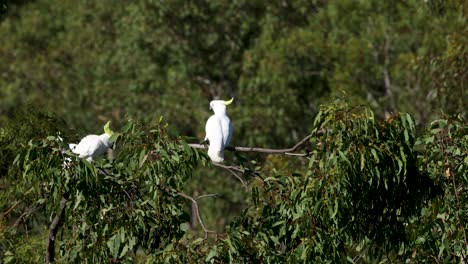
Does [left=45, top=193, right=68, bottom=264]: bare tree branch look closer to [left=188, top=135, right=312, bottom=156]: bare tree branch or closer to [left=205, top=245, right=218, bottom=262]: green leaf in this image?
[left=188, top=135, right=312, bottom=156]: bare tree branch

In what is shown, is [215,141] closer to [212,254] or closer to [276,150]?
[276,150]

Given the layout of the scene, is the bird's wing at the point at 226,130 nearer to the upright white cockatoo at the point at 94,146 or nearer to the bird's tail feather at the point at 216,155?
the bird's tail feather at the point at 216,155

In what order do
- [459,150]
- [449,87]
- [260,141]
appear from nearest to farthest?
[459,150], [449,87], [260,141]

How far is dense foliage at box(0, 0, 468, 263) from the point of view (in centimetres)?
689

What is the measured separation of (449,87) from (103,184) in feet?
28.6

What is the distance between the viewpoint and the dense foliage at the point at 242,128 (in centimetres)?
689

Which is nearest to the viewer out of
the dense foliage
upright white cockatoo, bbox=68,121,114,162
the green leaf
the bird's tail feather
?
the green leaf

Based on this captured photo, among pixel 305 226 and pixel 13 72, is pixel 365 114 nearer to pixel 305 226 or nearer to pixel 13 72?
pixel 305 226

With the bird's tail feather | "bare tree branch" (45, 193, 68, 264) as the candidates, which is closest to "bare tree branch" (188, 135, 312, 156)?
the bird's tail feather

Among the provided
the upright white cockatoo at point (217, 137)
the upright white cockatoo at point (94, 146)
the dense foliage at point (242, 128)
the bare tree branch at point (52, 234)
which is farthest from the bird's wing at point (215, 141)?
the bare tree branch at point (52, 234)

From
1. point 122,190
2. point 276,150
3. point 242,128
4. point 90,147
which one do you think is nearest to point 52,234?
point 90,147

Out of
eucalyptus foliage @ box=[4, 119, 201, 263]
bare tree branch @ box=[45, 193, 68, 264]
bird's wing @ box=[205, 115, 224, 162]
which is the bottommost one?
bare tree branch @ box=[45, 193, 68, 264]

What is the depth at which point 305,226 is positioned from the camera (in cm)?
694

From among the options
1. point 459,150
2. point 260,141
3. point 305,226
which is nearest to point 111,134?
point 305,226
